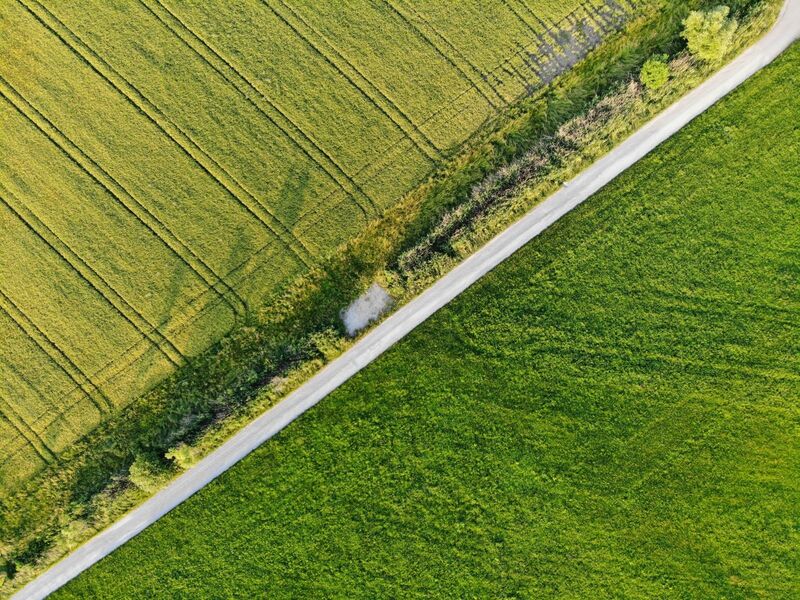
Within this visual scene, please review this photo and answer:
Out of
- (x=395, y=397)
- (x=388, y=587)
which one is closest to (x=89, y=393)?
(x=395, y=397)

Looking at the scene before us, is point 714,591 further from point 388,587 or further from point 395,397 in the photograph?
point 395,397

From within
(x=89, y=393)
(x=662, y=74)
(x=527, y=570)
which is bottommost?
(x=527, y=570)

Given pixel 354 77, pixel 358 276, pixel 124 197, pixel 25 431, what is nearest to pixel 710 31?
pixel 354 77

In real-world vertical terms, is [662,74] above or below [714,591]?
above

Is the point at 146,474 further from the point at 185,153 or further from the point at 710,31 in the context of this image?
the point at 710,31

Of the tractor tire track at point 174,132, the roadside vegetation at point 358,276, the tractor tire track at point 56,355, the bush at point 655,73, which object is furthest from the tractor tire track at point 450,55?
the tractor tire track at point 56,355

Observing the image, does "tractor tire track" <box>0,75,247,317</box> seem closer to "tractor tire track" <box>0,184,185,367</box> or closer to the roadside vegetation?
the roadside vegetation
